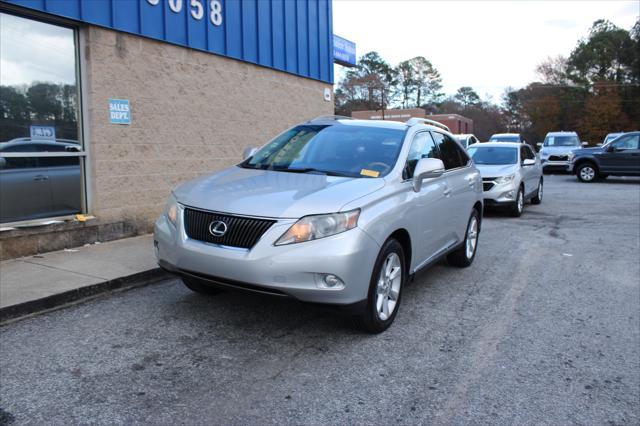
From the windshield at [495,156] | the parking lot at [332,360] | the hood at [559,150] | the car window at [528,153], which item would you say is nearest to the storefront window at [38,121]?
the parking lot at [332,360]

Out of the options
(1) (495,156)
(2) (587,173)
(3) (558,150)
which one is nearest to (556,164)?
(3) (558,150)

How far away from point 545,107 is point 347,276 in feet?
239

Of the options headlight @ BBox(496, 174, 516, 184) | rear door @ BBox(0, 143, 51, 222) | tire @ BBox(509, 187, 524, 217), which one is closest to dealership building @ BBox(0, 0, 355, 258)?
rear door @ BBox(0, 143, 51, 222)

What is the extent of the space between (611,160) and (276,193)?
1894 centimetres

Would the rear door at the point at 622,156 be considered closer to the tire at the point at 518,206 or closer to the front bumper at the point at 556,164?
the front bumper at the point at 556,164

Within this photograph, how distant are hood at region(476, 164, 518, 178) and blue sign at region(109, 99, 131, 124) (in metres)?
7.25

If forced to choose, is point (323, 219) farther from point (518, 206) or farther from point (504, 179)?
point (518, 206)

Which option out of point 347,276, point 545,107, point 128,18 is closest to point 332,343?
point 347,276

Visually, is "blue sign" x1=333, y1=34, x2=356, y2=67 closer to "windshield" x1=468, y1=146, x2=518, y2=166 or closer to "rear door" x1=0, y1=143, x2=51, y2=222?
"windshield" x1=468, y1=146, x2=518, y2=166

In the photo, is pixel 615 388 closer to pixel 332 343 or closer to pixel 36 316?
pixel 332 343

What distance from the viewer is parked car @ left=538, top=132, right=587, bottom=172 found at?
24.4m

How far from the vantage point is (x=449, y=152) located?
20.9ft

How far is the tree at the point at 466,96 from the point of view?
116812mm

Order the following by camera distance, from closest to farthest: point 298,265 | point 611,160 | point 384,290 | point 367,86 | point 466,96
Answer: point 298,265 → point 384,290 → point 611,160 → point 367,86 → point 466,96
